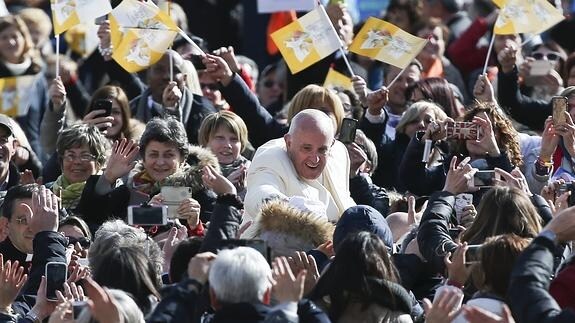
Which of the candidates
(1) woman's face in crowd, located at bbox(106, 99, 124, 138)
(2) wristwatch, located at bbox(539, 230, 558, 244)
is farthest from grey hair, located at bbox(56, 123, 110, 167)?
(2) wristwatch, located at bbox(539, 230, 558, 244)

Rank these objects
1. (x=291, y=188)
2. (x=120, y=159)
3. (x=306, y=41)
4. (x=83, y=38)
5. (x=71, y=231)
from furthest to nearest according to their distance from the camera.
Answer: (x=83, y=38) < (x=306, y=41) < (x=120, y=159) < (x=291, y=188) < (x=71, y=231)

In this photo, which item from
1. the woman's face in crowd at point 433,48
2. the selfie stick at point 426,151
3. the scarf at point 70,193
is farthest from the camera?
the woman's face in crowd at point 433,48

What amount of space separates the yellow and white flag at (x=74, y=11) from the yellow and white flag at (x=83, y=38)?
2.78 metres

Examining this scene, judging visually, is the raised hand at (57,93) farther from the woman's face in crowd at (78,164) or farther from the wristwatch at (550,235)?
the wristwatch at (550,235)

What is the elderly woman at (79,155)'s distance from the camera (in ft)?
35.2

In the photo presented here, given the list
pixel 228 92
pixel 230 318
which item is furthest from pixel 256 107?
pixel 230 318

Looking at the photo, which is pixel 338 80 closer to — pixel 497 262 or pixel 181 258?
pixel 181 258

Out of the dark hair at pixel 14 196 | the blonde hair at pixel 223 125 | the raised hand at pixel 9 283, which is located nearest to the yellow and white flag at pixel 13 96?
the blonde hair at pixel 223 125

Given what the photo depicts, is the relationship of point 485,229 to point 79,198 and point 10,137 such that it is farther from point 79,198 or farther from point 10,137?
point 10,137

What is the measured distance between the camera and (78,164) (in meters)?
10.7

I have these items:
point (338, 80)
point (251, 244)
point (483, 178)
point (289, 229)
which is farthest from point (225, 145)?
point (251, 244)

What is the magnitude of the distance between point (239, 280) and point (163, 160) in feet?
12.2

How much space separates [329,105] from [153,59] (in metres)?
1.54

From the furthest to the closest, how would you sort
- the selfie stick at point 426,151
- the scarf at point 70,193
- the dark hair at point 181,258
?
the scarf at point 70,193 < the selfie stick at point 426,151 < the dark hair at point 181,258
